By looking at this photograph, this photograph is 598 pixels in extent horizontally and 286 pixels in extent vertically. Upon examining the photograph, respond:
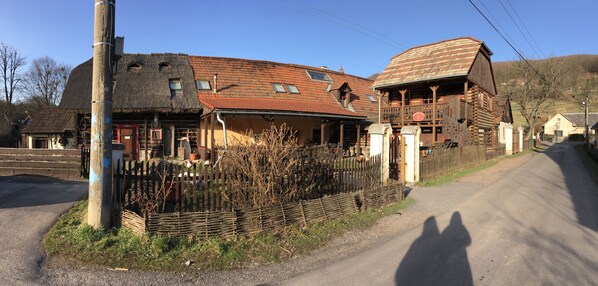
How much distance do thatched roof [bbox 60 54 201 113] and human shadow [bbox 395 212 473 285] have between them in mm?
16603

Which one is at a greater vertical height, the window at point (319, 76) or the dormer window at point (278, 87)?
the window at point (319, 76)

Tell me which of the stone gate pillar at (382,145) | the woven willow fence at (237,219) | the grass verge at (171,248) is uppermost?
the stone gate pillar at (382,145)

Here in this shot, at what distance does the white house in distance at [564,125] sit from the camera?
74312mm

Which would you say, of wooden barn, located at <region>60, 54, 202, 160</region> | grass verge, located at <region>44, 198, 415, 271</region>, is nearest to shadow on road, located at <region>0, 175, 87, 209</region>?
grass verge, located at <region>44, 198, 415, 271</region>

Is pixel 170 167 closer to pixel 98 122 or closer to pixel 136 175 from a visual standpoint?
pixel 136 175

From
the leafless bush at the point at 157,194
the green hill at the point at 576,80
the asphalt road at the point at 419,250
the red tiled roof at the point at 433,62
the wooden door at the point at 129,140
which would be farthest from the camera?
the green hill at the point at 576,80

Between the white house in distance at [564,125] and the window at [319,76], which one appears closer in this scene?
the window at [319,76]

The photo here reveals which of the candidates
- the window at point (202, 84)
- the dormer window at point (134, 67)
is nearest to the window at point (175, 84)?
the window at point (202, 84)

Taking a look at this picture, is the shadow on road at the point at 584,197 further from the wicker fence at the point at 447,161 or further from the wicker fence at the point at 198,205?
the wicker fence at the point at 198,205

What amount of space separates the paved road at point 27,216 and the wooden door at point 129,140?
990 cm

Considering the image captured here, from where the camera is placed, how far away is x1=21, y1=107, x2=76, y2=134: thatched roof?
78.8 feet

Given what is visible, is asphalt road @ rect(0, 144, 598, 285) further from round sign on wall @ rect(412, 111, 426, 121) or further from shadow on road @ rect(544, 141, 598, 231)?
round sign on wall @ rect(412, 111, 426, 121)

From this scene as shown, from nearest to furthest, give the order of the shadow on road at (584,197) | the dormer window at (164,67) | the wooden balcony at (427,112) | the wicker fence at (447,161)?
the shadow on road at (584,197), the wicker fence at (447,161), the wooden balcony at (427,112), the dormer window at (164,67)

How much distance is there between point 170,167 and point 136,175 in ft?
2.03
